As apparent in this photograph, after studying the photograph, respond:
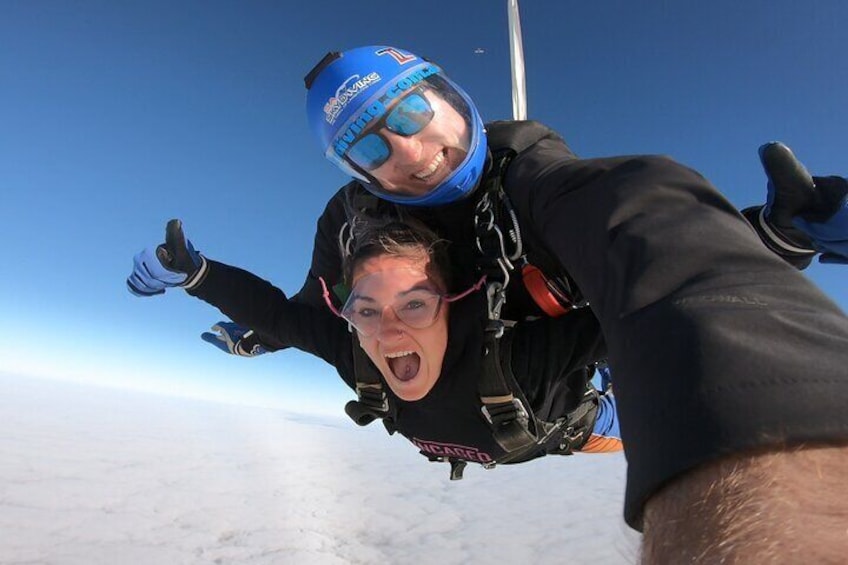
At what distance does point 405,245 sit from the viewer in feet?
6.58

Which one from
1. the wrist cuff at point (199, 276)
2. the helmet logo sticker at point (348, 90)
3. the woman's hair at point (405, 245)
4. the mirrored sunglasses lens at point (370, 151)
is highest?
the helmet logo sticker at point (348, 90)

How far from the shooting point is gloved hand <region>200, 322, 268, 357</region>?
338 cm

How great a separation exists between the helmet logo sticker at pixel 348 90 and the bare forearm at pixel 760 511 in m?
1.86

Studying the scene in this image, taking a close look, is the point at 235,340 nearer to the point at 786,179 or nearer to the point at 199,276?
the point at 199,276

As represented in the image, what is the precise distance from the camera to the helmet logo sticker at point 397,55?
2064mm

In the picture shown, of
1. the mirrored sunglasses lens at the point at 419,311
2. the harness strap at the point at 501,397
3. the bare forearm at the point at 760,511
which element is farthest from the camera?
the mirrored sunglasses lens at the point at 419,311

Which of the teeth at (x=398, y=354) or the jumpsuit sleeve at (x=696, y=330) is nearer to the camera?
the jumpsuit sleeve at (x=696, y=330)

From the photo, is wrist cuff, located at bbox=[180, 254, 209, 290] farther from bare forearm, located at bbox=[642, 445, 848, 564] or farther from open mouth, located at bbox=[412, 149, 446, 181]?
bare forearm, located at bbox=[642, 445, 848, 564]

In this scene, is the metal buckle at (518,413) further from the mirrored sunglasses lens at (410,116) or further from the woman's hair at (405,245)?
the mirrored sunglasses lens at (410,116)

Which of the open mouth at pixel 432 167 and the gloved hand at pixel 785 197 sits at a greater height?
the open mouth at pixel 432 167

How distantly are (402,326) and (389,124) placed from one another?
0.87 metres

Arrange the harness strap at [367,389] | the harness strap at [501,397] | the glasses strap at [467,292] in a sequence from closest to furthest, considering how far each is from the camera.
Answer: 1. the harness strap at [501,397]
2. the glasses strap at [467,292]
3. the harness strap at [367,389]

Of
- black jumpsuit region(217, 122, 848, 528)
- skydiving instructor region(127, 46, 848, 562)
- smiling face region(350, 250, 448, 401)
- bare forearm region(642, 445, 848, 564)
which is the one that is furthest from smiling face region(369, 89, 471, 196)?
bare forearm region(642, 445, 848, 564)

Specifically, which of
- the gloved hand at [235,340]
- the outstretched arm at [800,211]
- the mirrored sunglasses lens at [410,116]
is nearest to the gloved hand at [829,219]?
the outstretched arm at [800,211]
